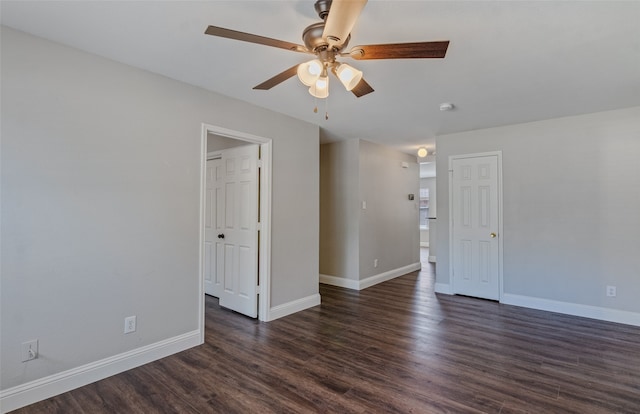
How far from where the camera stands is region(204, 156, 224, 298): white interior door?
14.1 feet

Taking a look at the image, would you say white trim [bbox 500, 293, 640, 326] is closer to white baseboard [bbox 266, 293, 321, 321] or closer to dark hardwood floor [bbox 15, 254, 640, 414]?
dark hardwood floor [bbox 15, 254, 640, 414]

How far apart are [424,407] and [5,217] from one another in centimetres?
301

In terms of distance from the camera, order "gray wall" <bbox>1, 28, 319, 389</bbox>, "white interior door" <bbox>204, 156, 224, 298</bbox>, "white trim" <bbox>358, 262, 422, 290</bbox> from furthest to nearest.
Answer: "white trim" <bbox>358, 262, 422, 290</bbox>, "white interior door" <bbox>204, 156, 224, 298</bbox>, "gray wall" <bbox>1, 28, 319, 389</bbox>

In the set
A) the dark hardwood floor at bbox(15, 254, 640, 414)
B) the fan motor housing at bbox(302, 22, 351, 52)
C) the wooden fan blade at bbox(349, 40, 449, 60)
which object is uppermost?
the fan motor housing at bbox(302, 22, 351, 52)

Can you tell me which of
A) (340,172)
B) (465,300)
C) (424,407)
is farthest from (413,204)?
(424,407)

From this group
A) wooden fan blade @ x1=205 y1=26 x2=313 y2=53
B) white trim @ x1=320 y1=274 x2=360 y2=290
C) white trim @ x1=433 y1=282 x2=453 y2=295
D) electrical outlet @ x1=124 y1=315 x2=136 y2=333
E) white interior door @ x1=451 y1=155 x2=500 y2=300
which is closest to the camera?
wooden fan blade @ x1=205 y1=26 x2=313 y2=53

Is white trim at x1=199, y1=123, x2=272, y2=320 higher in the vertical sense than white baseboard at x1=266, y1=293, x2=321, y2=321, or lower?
higher

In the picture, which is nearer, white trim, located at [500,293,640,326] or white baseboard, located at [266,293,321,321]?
white trim, located at [500,293,640,326]

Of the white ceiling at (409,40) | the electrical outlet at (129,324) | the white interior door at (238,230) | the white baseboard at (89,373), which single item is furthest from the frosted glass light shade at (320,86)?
the white baseboard at (89,373)

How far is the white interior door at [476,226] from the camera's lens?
14.9ft

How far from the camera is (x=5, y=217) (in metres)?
2.07

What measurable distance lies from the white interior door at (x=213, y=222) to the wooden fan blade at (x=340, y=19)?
300 centimetres

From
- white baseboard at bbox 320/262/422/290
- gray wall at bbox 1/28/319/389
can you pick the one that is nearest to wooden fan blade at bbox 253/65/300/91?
gray wall at bbox 1/28/319/389

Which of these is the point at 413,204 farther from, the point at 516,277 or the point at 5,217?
the point at 5,217
